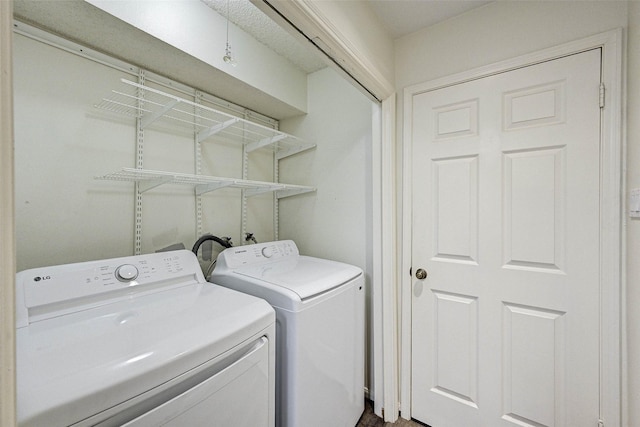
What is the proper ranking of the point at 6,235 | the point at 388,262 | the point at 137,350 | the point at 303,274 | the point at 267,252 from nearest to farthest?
the point at 6,235 → the point at 137,350 → the point at 303,274 → the point at 388,262 → the point at 267,252

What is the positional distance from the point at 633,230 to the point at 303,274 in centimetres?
148

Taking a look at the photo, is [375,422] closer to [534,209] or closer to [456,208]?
[456,208]

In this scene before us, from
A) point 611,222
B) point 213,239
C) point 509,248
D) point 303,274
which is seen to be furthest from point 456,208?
point 213,239

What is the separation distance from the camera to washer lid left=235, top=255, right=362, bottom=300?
123cm

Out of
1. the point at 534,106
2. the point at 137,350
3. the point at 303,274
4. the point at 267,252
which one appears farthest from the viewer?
the point at 267,252

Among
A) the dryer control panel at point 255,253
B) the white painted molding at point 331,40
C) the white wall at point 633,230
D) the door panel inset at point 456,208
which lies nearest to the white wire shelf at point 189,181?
the dryer control panel at point 255,253

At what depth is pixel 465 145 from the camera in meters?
1.47

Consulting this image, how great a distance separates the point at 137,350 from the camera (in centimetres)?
70

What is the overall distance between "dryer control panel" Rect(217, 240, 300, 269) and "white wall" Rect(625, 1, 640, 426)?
5.68 feet

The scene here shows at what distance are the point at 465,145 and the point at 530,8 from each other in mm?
706

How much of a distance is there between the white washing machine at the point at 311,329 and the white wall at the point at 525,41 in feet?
3.93

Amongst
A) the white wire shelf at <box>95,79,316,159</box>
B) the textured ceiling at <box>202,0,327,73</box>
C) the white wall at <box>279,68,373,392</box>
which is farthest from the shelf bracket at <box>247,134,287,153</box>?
the textured ceiling at <box>202,0,327,73</box>

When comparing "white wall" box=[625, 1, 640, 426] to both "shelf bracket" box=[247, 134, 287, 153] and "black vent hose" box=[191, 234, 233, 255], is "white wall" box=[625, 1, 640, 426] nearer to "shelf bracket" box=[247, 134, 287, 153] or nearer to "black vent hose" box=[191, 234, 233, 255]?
"shelf bracket" box=[247, 134, 287, 153]

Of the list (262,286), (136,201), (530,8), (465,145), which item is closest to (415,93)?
(465,145)
